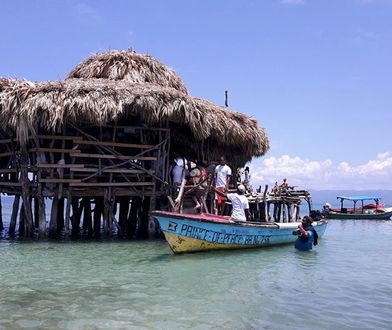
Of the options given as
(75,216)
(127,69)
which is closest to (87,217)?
(75,216)

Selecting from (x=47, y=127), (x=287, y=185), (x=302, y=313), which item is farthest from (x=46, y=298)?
(x=287, y=185)

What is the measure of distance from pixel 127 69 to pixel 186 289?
1183cm

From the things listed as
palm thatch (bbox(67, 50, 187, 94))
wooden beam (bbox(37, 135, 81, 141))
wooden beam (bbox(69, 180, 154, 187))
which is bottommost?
wooden beam (bbox(69, 180, 154, 187))

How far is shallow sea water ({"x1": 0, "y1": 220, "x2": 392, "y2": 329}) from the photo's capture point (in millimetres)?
6520

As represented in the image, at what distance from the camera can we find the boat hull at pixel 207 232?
462 inches

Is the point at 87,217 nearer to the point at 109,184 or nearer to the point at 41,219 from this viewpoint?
the point at 41,219

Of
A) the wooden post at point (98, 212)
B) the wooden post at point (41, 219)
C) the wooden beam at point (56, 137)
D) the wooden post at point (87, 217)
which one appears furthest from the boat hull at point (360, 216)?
the wooden post at point (41, 219)

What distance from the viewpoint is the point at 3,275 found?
358 inches

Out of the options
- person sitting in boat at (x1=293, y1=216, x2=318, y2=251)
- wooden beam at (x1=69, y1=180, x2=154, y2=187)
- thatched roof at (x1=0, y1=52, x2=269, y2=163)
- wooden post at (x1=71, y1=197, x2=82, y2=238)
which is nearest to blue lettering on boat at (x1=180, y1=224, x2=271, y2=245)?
person sitting in boat at (x1=293, y1=216, x2=318, y2=251)

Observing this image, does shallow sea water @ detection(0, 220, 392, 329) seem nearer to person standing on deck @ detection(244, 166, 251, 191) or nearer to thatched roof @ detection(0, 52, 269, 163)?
thatched roof @ detection(0, 52, 269, 163)

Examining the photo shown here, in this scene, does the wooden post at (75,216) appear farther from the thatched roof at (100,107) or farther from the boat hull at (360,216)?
the boat hull at (360,216)

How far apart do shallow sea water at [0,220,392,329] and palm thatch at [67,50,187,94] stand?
7513mm

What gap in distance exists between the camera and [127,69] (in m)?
18.4

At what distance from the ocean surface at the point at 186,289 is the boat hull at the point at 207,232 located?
250 mm
